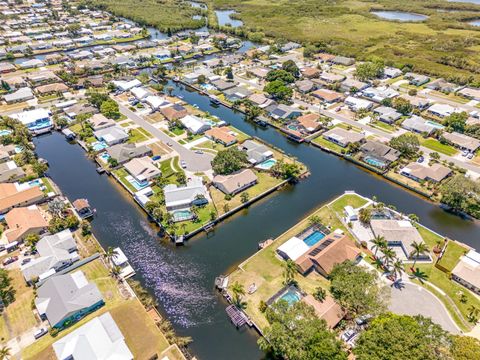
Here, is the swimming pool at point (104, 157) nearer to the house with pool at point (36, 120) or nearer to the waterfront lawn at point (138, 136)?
the waterfront lawn at point (138, 136)

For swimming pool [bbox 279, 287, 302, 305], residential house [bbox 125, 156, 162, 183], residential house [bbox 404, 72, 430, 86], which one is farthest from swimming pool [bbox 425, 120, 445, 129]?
residential house [bbox 125, 156, 162, 183]

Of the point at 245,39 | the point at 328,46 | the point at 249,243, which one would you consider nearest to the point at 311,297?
the point at 249,243

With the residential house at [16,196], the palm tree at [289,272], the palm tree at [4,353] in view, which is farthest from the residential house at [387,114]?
the palm tree at [4,353]

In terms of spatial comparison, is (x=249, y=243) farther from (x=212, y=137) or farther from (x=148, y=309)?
(x=212, y=137)

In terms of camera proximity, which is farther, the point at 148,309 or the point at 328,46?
the point at 328,46

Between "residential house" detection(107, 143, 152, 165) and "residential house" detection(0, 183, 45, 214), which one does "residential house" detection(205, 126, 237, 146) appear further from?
"residential house" detection(0, 183, 45, 214)

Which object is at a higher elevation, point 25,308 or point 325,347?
point 325,347
